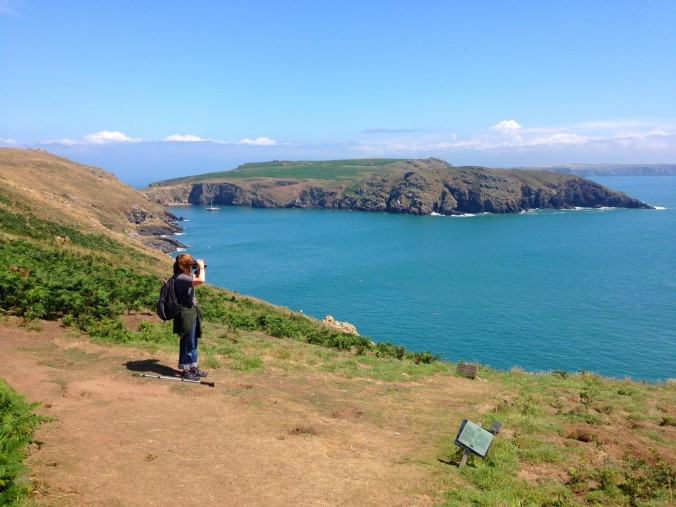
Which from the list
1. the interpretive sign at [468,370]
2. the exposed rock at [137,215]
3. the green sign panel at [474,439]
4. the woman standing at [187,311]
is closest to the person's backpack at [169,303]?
the woman standing at [187,311]

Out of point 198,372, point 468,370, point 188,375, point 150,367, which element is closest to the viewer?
point 188,375

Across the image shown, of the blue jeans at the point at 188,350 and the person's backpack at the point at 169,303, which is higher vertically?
the person's backpack at the point at 169,303

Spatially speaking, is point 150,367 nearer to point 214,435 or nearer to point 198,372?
→ point 198,372

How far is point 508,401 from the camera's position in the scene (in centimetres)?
1476

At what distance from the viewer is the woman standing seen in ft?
37.7

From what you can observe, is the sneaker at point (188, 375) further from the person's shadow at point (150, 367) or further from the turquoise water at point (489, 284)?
the turquoise water at point (489, 284)

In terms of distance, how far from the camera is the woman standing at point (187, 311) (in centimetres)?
1149

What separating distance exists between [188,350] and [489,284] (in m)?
65.5

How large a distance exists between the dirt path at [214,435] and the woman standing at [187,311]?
0.76 m

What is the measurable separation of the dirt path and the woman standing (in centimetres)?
76

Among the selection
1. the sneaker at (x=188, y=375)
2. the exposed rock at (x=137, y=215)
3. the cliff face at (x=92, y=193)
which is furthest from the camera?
the exposed rock at (x=137, y=215)

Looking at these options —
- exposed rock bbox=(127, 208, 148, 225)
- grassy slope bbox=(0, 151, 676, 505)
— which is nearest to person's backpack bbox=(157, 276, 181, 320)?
grassy slope bbox=(0, 151, 676, 505)

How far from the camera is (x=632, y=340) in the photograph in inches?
1873

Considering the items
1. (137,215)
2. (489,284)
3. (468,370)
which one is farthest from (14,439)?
(137,215)
